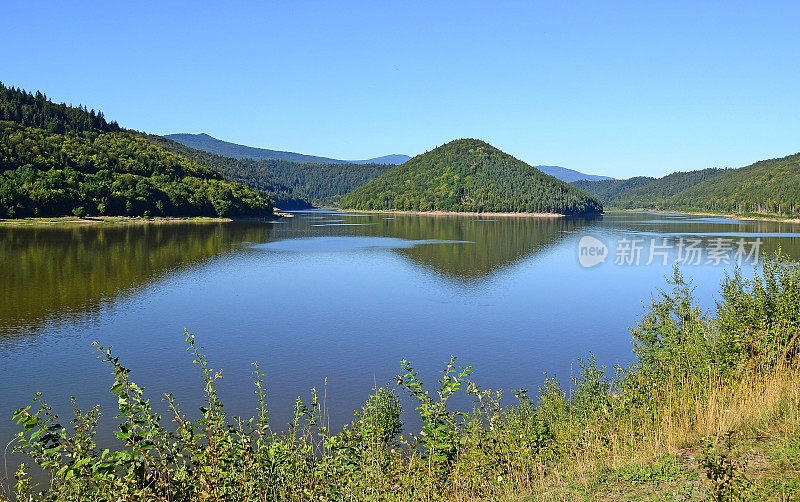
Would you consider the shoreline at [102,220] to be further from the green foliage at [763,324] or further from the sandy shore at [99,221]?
the green foliage at [763,324]

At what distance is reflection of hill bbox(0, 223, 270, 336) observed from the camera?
27.7 meters

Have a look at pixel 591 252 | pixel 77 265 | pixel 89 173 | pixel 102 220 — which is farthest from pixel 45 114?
pixel 591 252

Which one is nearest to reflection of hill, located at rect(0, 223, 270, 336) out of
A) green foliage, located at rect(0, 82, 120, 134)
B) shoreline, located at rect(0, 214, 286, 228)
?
shoreline, located at rect(0, 214, 286, 228)

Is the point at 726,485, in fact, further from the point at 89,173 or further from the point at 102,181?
the point at 89,173

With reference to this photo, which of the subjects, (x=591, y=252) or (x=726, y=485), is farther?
(x=591, y=252)

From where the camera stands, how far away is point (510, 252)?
6103cm

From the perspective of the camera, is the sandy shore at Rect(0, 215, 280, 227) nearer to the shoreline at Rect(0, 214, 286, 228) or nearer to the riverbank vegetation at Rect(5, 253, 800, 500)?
the shoreline at Rect(0, 214, 286, 228)

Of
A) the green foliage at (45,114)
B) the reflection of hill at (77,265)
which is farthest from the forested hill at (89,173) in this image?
the reflection of hill at (77,265)

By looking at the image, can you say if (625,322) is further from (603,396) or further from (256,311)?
(256,311)

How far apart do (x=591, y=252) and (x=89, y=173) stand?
9358 centimetres

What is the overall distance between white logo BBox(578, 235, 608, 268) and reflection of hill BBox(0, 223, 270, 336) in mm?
34326

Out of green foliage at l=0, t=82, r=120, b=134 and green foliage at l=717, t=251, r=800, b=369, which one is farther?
green foliage at l=0, t=82, r=120, b=134

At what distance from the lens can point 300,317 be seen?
27656mm

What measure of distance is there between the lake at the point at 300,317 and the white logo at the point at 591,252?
1.03 m
